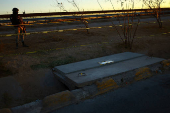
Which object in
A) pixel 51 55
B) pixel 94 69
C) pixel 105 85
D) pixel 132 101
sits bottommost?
pixel 132 101

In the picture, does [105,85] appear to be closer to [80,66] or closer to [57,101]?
[57,101]

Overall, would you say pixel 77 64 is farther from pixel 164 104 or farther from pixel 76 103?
pixel 164 104

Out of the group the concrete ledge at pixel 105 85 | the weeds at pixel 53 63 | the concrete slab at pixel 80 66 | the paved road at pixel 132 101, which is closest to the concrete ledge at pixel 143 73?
the paved road at pixel 132 101

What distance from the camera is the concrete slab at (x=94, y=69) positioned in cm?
385

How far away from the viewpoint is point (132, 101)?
10.4 ft

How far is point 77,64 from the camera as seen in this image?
4934 millimetres

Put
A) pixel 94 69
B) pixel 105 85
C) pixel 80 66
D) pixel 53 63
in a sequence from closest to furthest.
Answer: pixel 105 85, pixel 94 69, pixel 80 66, pixel 53 63

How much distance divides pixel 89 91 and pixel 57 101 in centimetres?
71

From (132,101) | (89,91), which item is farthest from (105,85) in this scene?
(132,101)

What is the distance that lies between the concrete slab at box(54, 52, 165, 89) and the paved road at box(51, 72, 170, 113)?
523mm

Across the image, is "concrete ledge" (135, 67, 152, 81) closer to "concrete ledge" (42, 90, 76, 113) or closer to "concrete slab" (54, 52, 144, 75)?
"concrete slab" (54, 52, 144, 75)

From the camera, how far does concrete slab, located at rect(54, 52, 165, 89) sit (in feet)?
12.6

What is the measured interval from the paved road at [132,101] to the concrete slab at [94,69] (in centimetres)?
52

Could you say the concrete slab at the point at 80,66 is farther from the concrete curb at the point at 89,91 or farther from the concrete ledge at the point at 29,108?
the concrete ledge at the point at 29,108
